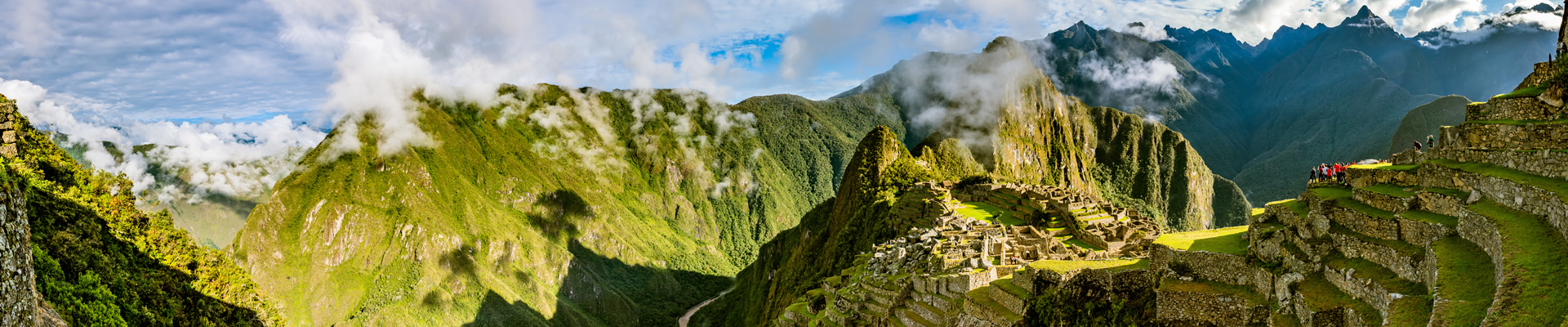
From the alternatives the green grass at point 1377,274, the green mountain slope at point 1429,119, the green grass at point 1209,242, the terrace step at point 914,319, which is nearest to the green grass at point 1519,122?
the green grass at point 1209,242

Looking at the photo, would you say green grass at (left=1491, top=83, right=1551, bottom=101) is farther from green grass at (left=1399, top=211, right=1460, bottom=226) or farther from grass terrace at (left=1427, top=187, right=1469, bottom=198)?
green grass at (left=1399, top=211, right=1460, bottom=226)

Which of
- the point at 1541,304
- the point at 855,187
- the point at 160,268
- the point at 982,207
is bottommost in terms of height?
the point at 1541,304

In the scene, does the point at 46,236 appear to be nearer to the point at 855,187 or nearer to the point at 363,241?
the point at 855,187

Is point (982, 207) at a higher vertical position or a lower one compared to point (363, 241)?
lower

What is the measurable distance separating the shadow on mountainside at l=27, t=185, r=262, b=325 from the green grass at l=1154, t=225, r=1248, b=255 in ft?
101

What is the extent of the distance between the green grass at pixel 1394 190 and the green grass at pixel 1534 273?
4416mm

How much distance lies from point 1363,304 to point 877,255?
28.0 meters

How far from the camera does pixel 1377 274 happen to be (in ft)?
44.8

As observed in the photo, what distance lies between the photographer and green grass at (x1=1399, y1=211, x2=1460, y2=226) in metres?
13.7

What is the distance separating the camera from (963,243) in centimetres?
3512

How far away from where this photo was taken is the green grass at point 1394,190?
15937 millimetres

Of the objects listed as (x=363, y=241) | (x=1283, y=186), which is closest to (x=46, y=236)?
(x=363, y=241)

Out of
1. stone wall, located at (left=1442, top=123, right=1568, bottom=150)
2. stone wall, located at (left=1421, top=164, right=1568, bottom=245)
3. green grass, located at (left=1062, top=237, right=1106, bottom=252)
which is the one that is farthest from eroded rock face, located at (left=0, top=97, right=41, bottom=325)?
green grass, located at (left=1062, top=237, right=1106, bottom=252)

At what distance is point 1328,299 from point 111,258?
1523 inches
